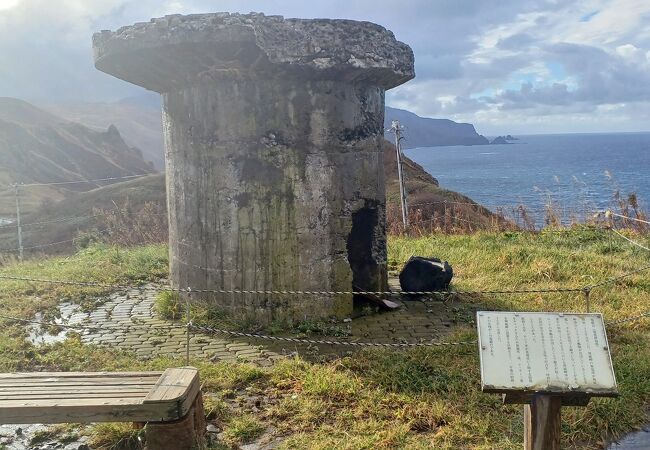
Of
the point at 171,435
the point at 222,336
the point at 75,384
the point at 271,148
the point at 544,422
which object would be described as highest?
the point at 271,148

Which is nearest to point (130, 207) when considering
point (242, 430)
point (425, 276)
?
point (425, 276)

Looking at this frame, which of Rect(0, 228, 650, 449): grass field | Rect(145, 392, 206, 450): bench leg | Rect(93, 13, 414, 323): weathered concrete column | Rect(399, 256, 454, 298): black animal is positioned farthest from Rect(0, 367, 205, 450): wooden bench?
Rect(399, 256, 454, 298): black animal

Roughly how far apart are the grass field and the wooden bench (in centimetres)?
33

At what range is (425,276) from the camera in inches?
300

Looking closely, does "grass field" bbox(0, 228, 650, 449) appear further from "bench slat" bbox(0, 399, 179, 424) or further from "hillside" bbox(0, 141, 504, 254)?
"hillside" bbox(0, 141, 504, 254)

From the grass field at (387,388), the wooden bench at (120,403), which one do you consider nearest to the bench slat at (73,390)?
the wooden bench at (120,403)

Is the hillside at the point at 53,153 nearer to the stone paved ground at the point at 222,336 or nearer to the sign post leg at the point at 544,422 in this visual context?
the stone paved ground at the point at 222,336

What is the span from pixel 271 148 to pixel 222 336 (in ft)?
6.53

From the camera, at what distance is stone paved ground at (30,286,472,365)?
5703mm

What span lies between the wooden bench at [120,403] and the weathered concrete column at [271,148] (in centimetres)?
248

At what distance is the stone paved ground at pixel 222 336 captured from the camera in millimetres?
5703

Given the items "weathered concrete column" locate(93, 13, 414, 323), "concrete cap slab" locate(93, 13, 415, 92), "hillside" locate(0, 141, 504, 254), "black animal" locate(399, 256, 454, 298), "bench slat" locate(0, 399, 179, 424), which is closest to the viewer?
"bench slat" locate(0, 399, 179, 424)

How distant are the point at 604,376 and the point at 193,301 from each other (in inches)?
189

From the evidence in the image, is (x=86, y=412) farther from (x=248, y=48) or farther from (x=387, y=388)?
(x=248, y=48)
